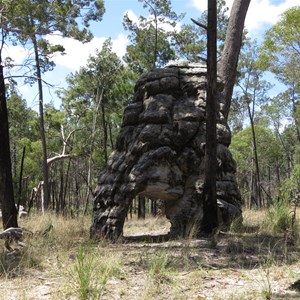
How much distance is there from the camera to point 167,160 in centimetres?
887

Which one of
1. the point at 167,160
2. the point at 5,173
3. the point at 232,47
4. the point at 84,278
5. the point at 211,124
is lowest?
the point at 84,278

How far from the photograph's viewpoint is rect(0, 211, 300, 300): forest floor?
4098 mm

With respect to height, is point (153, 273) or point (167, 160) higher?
point (167, 160)

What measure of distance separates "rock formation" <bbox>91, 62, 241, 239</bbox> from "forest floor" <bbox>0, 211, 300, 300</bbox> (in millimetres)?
1916

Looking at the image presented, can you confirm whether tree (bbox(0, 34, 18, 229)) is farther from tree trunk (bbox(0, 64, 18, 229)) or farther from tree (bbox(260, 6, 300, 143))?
tree (bbox(260, 6, 300, 143))

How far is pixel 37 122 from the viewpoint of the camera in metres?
25.2

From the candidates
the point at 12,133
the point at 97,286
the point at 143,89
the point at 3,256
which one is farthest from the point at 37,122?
the point at 97,286

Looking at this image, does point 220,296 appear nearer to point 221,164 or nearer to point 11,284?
point 11,284

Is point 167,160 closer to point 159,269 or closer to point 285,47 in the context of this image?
point 159,269

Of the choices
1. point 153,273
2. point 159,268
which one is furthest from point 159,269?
point 153,273

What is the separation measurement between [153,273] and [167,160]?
4358 mm

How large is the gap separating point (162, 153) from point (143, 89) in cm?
211

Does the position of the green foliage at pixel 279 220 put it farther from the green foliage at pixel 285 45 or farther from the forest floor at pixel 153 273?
the green foliage at pixel 285 45

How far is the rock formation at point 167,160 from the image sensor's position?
8.71 meters
